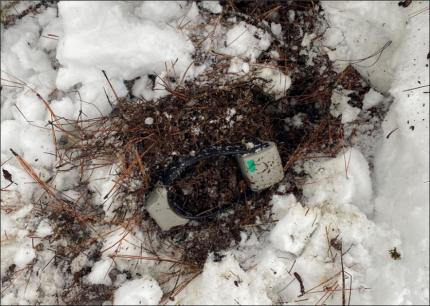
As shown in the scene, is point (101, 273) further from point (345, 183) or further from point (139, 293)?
point (345, 183)

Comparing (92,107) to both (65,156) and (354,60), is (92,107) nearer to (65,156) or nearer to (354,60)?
(65,156)

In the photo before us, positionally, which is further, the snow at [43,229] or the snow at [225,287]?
the snow at [43,229]

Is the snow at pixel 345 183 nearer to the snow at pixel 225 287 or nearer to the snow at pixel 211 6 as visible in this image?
the snow at pixel 225 287

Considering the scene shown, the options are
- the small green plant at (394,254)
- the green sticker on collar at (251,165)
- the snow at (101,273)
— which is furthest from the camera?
the snow at (101,273)

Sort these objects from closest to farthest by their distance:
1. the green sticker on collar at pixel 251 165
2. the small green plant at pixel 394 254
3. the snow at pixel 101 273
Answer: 1. the small green plant at pixel 394 254
2. the green sticker on collar at pixel 251 165
3. the snow at pixel 101 273

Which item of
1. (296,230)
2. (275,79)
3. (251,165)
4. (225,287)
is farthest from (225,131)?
(225,287)

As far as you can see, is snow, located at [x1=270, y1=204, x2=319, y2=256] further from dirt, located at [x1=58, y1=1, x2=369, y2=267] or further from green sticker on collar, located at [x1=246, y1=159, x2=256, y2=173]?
green sticker on collar, located at [x1=246, y1=159, x2=256, y2=173]

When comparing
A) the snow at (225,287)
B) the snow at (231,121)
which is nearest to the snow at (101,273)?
the snow at (231,121)

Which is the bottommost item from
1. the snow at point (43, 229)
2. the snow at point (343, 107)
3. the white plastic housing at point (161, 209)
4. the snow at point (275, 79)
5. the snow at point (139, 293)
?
the snow at point (139, 293)

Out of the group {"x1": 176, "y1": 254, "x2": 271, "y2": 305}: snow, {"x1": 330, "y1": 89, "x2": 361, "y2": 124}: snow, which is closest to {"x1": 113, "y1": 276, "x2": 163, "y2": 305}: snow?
{"x1": 176, "y1": 254, "x2": 271, "y2": 305}: snow
